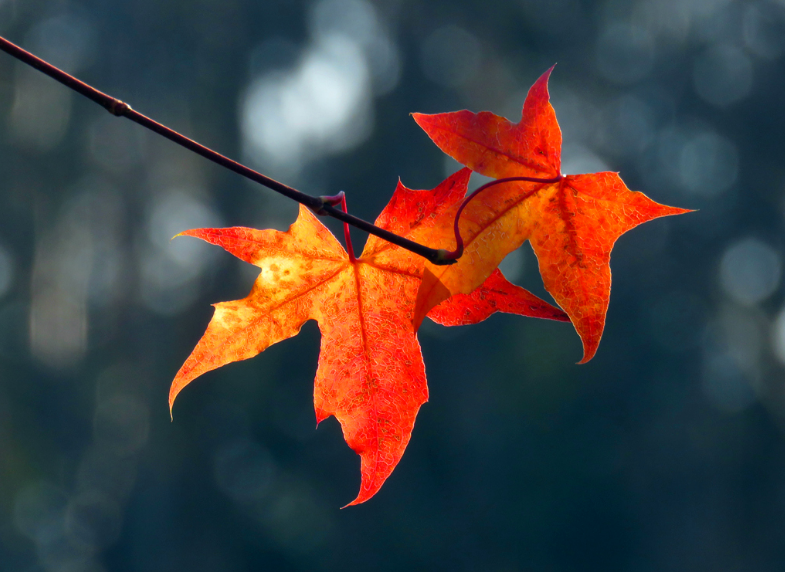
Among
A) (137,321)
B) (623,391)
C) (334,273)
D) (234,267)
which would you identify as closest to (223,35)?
(234,267)

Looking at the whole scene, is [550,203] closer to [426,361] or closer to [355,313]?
[355,313]

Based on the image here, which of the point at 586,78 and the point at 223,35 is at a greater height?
the point at 223,35

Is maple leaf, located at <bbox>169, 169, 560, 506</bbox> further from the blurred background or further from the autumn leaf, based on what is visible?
the blurred background

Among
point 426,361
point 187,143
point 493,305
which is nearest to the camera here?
point 187,143

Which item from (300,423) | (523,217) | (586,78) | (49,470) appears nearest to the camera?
(523,217)

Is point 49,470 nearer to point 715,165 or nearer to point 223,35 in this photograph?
point 223,35

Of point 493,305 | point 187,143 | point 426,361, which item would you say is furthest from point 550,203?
point 426,361

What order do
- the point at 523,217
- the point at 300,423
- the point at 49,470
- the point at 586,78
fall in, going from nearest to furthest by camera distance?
the point at 523,217 < the point at 49,470 < the point at 300,423 < the point at 586,78

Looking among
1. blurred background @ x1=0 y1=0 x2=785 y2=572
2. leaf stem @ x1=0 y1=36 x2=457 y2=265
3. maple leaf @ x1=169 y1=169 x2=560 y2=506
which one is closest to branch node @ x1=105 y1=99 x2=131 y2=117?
leaf stem @ x1=0 y1=36 x2=457 y2=265
